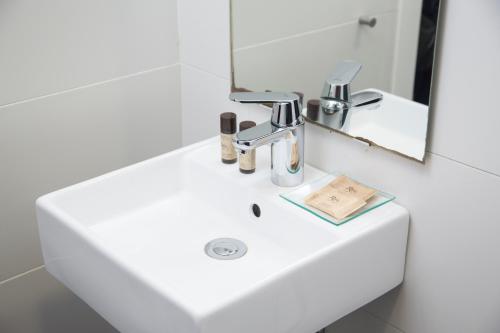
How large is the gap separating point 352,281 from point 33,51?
82 centimetres

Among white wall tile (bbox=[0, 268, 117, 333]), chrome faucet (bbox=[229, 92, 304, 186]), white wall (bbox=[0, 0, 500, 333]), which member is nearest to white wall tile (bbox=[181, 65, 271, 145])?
white wall (bbox=[0, 0, 500, 333])

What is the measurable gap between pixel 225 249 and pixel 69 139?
49 cm

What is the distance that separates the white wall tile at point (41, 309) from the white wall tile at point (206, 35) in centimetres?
64

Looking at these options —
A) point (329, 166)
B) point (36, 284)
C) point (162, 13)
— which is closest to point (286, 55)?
point (329, 166)

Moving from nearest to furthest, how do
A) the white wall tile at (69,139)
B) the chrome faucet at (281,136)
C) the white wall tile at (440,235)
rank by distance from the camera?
the white wall tile at (440,235), the chrome faucet at (281,136), the white wall tile at (69,139)

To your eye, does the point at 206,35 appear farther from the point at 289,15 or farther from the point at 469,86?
the point at 469,86

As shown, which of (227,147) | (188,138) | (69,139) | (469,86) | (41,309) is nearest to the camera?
(469,86)

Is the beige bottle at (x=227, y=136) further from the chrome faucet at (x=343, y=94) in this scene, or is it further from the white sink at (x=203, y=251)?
the chrome faucet at (x=343, y=94)

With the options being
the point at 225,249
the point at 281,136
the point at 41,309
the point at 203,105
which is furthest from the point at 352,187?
the point at 41,309

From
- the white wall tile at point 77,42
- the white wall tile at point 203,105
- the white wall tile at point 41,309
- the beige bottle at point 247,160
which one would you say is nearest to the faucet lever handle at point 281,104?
the beige bottle at point 247,160

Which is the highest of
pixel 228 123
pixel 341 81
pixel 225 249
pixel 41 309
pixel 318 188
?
pixel 341 81

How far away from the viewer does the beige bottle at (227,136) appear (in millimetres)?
1512

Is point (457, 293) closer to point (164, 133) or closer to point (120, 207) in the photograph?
point (120, 207)

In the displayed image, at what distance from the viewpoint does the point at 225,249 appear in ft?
4.74
